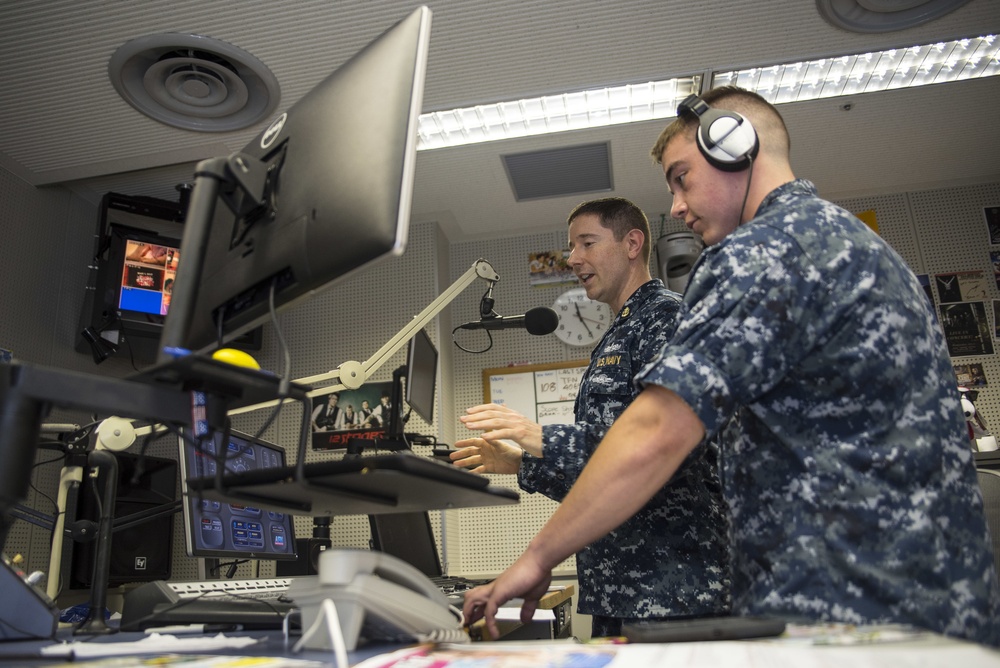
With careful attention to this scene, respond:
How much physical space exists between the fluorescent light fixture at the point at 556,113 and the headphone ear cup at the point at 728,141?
5.85 feet

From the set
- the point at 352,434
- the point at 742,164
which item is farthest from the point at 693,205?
the point at 352,434

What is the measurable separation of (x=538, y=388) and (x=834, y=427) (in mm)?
2994

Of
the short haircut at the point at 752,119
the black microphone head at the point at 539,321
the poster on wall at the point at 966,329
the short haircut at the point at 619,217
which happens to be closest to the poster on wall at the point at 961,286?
the poster on wall at the point at 966,329

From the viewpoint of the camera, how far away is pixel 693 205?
1308 millimetres

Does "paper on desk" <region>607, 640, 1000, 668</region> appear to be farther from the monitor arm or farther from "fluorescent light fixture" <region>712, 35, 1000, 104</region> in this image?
"fluorescent light fixture" <region>712, 35, 1000, 104</region>

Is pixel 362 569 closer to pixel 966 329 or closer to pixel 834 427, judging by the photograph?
pixel 834 427

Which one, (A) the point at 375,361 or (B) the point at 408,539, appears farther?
(B) the point at 408,539

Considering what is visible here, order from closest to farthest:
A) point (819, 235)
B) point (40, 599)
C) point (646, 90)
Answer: point (819, 235) < point (40, 599) < point (646, 90)

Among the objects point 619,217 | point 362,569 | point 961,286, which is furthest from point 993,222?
point 362,569

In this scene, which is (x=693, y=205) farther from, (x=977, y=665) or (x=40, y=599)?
(x=40, y=599)

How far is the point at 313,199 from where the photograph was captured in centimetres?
93

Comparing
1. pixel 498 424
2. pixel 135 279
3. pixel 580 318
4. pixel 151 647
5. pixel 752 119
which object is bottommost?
pixel 151 647

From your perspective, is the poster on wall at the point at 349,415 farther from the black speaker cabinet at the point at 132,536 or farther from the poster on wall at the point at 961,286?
the poster on wall at the point at 961,286

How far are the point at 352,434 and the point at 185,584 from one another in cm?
215
